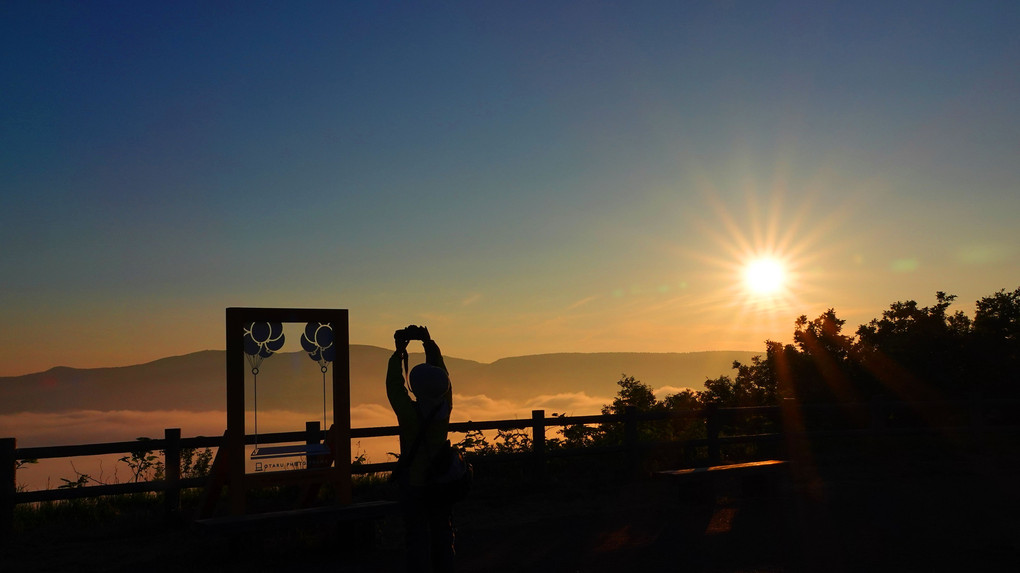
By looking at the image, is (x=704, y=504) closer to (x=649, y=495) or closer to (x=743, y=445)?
(x=649, y=495)

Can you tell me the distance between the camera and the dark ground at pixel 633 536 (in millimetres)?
7984

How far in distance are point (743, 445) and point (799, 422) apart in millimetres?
1444

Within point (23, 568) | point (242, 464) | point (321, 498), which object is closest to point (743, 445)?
point (321, 498)

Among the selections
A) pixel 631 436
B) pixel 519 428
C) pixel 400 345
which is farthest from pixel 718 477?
pixel 400 345

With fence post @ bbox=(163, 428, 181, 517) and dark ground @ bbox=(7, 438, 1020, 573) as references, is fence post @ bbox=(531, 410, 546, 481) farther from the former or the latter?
fence post @ bbox=(163, 428, 181, 517)

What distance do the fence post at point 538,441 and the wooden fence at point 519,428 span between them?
17mm

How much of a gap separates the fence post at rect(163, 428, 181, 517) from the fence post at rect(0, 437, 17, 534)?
5.65ft

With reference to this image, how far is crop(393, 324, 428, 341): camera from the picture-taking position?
626 centimetres

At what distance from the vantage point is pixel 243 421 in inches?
340

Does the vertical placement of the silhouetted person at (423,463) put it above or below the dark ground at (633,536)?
above

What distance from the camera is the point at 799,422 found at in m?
16.4

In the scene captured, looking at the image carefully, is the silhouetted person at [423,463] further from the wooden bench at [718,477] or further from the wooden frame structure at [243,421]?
the wooden bench at [718,477]

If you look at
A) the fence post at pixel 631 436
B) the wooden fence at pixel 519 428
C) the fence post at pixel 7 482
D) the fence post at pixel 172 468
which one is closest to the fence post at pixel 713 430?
the wooden fence at pixel 519 428

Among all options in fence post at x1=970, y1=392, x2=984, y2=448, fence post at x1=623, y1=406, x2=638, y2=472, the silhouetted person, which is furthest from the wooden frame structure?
fence post at x1=970, y1=392, x2=984, y2=448
